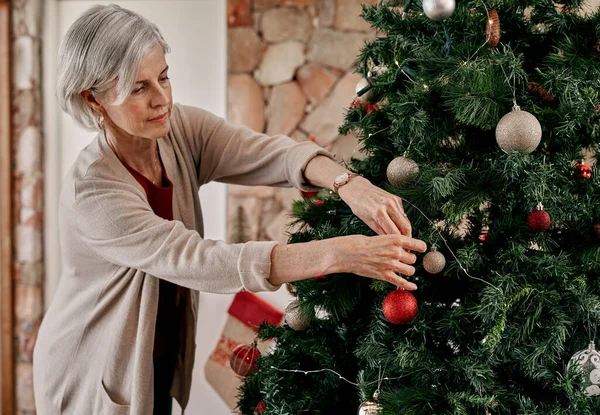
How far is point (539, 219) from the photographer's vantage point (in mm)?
876

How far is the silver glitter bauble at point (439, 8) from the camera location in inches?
34.7

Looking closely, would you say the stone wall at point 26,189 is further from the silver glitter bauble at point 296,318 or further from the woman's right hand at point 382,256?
the woman's right hand at point 382,256

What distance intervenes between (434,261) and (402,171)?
15cm

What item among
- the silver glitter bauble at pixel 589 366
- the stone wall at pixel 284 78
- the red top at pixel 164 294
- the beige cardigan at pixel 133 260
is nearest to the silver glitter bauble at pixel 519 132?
the silver glitter bauble at pixel 589 366

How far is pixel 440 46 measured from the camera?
3.21 ft

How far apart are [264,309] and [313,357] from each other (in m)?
0.81

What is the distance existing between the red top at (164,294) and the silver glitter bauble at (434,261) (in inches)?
24.7

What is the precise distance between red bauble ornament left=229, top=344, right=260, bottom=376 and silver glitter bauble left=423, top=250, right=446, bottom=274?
0.49m

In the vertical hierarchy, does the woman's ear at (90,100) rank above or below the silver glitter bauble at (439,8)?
below

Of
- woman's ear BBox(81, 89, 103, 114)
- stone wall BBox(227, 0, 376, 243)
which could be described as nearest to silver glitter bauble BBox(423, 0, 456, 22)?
woman's ear BBox(81, 89, 103, 114)

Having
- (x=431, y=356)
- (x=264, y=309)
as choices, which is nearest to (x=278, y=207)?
(x=264, y=309)

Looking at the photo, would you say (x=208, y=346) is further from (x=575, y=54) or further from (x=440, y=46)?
(x=575, y=54)

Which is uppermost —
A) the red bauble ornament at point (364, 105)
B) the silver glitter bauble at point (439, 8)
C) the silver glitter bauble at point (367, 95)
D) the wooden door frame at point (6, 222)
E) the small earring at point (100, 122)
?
the silver glitter bauble at point (439, 8)

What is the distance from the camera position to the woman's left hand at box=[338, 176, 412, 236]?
92 centimetres
